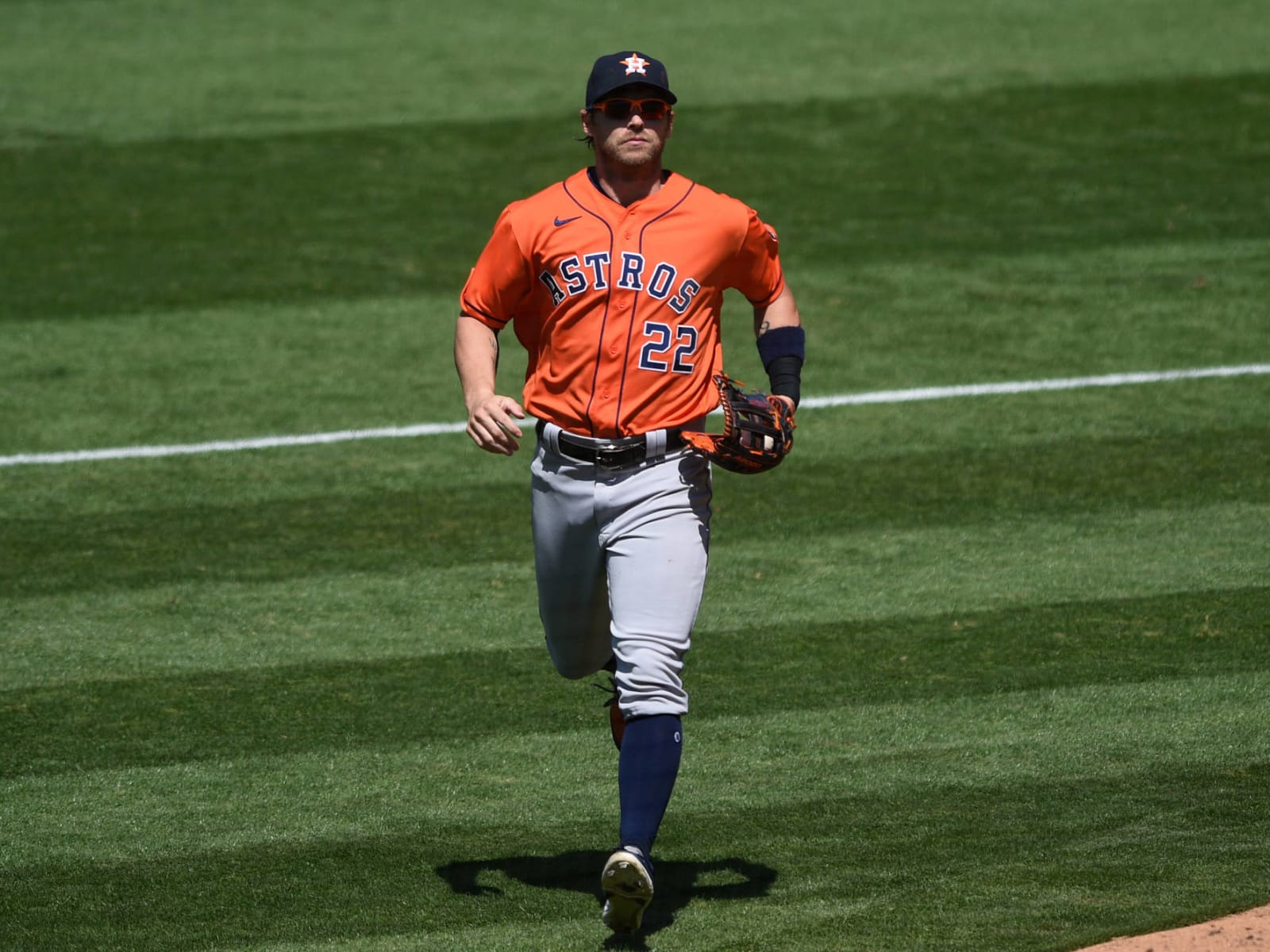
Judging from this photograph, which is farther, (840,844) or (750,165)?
(750,165)

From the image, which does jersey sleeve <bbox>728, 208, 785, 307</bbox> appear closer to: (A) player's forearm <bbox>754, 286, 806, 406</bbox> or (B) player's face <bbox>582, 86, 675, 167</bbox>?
(A) player's forearm <bbox>754, 286, 806, 406</bbox>

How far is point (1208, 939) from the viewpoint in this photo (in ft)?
14.2

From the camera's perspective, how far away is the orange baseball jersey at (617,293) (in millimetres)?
4773

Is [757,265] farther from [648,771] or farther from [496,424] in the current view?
[648,771]

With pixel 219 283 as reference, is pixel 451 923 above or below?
below

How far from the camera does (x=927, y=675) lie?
20.3 ft

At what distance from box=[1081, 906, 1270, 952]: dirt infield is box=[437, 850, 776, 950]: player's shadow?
36.4 inches

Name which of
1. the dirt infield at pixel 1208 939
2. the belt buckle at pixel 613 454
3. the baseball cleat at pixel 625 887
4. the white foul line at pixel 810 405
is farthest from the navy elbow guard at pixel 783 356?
the white foul line at pixel 810 405

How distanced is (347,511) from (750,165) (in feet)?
17.7

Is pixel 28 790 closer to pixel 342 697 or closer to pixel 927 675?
pixel 342 697

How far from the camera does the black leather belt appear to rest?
4.72 meters

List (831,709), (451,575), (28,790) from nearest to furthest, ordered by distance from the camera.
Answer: (28,790), (831,709), (451,575)

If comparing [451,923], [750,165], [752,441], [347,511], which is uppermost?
[750,165]

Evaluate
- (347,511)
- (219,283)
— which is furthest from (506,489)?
(219,283)
